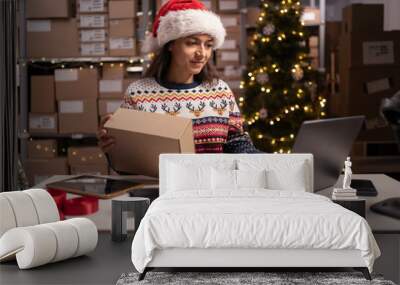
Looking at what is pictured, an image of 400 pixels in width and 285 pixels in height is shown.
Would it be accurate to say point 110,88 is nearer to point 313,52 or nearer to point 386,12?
point 313,52

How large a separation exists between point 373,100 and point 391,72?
0.99 ft

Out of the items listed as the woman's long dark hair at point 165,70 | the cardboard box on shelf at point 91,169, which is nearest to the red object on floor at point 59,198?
the woman's long dark hair at point 165,70

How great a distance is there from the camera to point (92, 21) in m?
6.38

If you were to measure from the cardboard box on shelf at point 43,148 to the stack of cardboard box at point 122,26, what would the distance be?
989mm

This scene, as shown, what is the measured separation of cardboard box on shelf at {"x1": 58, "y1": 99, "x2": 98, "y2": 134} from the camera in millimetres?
6422

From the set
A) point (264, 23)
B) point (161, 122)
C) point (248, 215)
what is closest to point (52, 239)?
point (248, 215)

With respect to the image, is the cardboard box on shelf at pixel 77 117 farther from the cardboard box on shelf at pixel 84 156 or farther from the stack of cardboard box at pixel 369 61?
the stack of cardboard box at pixel 369 61

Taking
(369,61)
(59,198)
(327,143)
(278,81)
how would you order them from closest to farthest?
(59,198) < (327,143) < (369,61) < (278,81)

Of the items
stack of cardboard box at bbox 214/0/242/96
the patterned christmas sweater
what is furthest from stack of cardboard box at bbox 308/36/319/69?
the patterned christmas sweater

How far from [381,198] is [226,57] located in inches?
160

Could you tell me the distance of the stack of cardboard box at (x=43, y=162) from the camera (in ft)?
21.0

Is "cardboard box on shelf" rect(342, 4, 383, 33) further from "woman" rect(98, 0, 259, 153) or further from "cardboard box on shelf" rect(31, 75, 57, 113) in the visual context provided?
"woman" rect(98, 0, 259, 153)

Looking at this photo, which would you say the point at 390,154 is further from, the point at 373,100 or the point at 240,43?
the point at 240,43

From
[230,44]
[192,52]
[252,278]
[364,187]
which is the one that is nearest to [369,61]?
[230,44]
